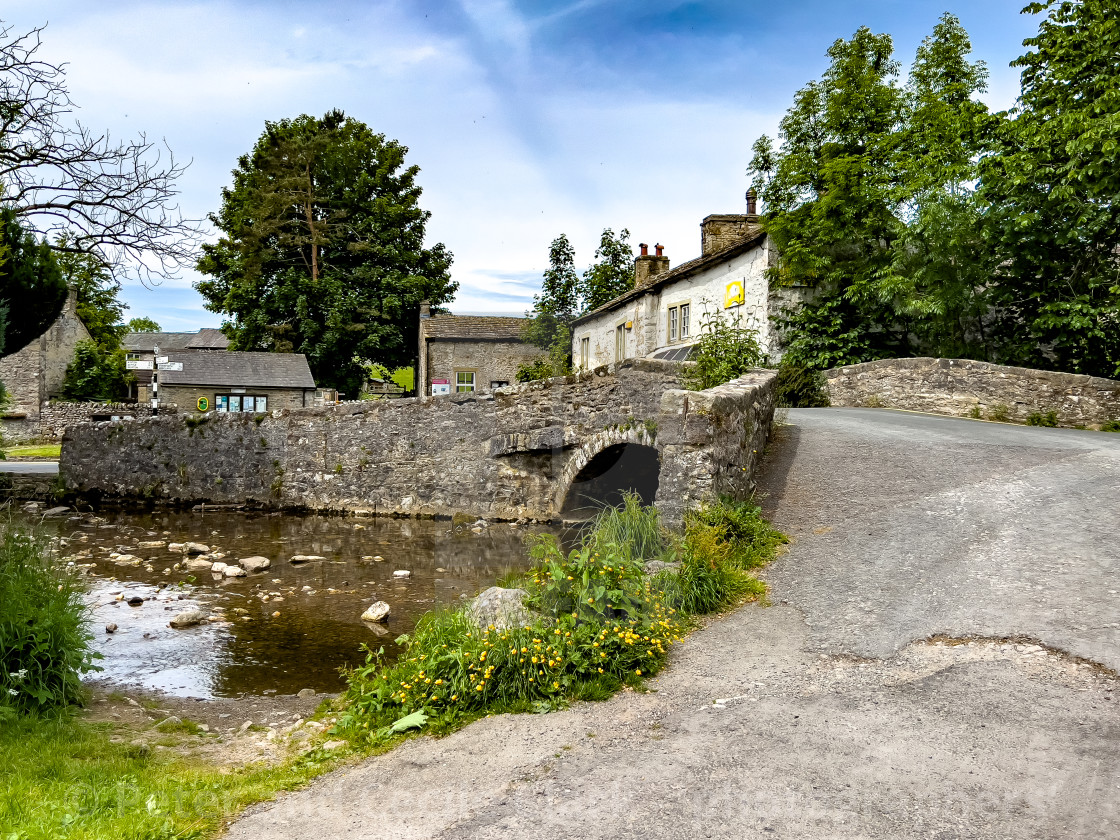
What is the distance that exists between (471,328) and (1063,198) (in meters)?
24.2

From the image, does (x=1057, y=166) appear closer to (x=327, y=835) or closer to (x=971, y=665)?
(x=971, y=665)

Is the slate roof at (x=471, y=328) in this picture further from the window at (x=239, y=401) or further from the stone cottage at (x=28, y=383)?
the stone cottage at (x=28, y=383)

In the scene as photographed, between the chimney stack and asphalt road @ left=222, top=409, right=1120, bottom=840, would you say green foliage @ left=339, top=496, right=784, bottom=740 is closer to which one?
asphalt road @ left=222, top=409, right=1120, bottom=840

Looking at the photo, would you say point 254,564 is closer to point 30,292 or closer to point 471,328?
point 30,292

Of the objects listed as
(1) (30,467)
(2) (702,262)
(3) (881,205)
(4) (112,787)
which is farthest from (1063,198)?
(1) (30,467)

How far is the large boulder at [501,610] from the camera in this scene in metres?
5.31

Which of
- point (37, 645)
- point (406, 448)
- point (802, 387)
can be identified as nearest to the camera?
point (37, 645)

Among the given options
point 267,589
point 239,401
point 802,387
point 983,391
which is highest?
point 802,387

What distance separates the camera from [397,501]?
16.6m

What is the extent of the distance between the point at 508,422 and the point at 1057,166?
40.4 ft

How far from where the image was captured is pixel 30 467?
21109 millimetres

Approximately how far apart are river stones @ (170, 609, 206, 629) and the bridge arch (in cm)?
615

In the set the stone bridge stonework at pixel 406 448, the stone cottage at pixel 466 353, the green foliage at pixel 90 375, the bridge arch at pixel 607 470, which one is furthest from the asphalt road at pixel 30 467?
the stone cottage at pixel 466 353

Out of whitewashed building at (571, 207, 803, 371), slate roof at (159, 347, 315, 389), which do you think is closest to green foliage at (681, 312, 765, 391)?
whitewashed building at (571, 207, 803, 371)
